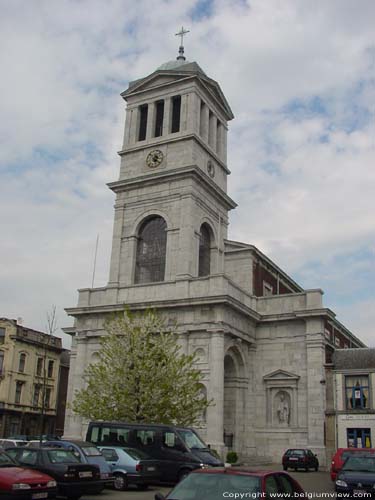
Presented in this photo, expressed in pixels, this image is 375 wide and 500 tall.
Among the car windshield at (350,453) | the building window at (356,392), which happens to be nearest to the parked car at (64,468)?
the car windshield at (350,453)

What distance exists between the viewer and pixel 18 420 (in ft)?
181

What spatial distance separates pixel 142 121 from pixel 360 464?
33.6 metres

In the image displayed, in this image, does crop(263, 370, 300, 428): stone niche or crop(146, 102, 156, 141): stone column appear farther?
crop(146, 102, 156, 141): stone column

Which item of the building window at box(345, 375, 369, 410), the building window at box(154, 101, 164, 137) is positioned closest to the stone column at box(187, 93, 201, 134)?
the building window at box(154, 101, 164, 137)

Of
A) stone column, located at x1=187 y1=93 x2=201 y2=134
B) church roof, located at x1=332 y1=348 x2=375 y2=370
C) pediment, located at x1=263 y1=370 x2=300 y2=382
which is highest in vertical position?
stone column, located at x1=187 y1=93 x2=201 y2=134

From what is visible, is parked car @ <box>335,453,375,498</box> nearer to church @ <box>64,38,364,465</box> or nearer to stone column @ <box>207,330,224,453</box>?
stone column @ <box>207,330,224,453</box>

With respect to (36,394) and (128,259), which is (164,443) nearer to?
(128,259)

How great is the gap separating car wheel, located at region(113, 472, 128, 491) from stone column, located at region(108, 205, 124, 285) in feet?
72.0

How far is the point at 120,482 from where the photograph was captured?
2003 cm

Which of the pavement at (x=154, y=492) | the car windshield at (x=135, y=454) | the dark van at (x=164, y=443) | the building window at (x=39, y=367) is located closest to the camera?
the pavement at (x=154, y=492)

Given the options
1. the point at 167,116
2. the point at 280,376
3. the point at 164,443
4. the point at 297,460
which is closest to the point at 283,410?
the point at 280,376

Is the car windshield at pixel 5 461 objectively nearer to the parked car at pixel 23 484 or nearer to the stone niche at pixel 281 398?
the parked car at pixel 23 484

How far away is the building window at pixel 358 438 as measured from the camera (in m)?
33.7

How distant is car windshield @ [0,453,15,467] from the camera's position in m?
15.4
